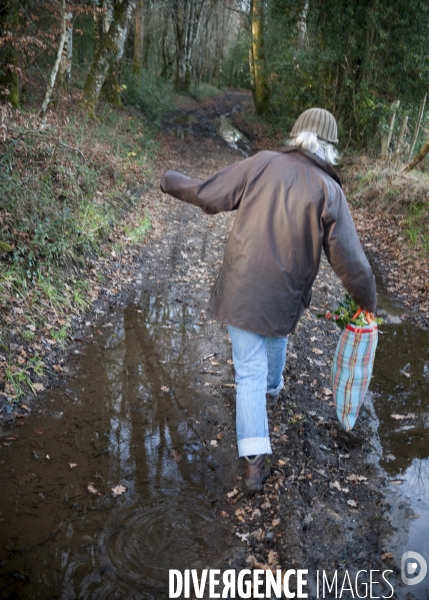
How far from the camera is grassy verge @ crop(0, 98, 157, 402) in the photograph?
5.05 metres

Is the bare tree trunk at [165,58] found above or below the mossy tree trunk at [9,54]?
above

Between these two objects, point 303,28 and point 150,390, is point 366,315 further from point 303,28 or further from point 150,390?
point 303,28

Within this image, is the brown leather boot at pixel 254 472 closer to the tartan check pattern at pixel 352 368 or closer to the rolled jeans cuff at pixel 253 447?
the rolled jeans cuff at pixel 253 447

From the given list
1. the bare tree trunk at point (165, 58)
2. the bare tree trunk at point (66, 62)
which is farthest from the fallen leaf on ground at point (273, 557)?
the bare tree trunk at point (165, 58)

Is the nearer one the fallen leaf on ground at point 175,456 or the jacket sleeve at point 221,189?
the jacket sleeve at point 221,189

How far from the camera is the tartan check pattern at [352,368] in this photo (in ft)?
12.6

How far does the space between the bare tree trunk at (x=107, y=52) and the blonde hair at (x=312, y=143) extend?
11430 millimetres

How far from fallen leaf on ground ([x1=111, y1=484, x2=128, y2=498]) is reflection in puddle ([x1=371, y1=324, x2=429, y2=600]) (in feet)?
6.21

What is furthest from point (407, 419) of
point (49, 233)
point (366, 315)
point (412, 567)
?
point (49, 233)

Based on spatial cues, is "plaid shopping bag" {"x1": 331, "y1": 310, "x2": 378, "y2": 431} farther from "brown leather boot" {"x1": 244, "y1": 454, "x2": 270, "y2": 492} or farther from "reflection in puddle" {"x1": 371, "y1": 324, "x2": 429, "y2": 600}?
"brown leather boot" {"x1": 244, "y1": 454, "x2": 270, "y2": 492}

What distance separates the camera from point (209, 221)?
11.2 meters

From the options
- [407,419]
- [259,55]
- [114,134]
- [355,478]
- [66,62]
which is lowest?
[355,478]

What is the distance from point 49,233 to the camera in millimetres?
6602

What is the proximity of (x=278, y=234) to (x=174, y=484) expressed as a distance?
6.38 ft
